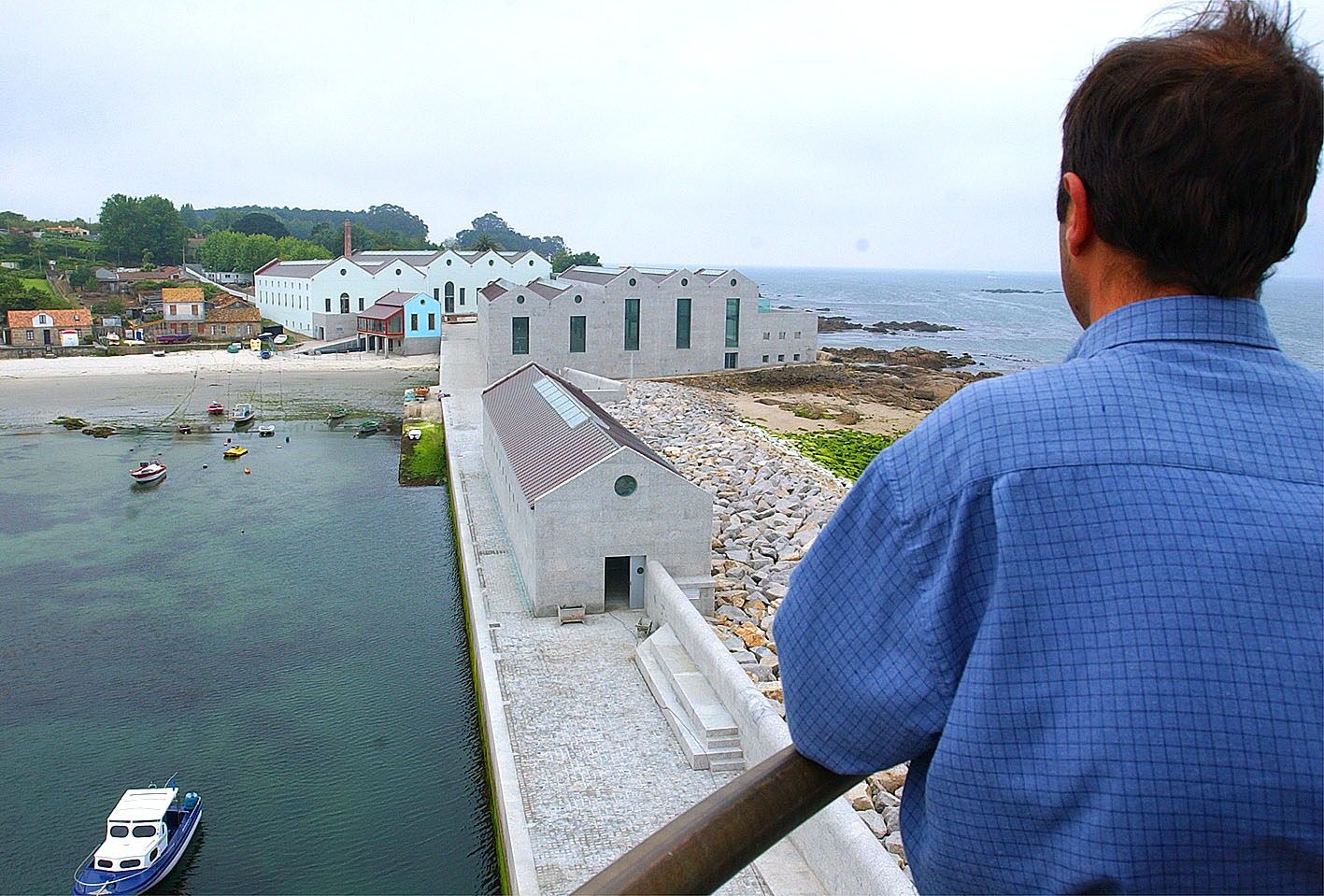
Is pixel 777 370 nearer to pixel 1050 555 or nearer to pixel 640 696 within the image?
pixel 640 696

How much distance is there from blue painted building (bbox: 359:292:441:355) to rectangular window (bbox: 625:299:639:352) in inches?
535

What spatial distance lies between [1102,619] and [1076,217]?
427 mm

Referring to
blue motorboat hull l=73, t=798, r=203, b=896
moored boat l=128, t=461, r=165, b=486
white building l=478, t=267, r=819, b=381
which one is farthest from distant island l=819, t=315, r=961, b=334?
blue motorboat hull l=73, t=798, r=203, b=896

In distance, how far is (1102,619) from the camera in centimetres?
93

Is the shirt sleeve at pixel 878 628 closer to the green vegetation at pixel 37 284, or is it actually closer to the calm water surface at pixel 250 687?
the calm water surface at pixel 250 687

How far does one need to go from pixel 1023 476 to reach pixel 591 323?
30.2 m

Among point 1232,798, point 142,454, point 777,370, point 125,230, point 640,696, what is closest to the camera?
point 1232,798

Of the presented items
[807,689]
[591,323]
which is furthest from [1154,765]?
[591,323]

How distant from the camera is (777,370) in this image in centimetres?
3444

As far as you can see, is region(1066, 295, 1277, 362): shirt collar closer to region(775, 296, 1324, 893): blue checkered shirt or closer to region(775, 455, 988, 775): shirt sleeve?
region(775, 296, 1324, 893): blue checkered shirt

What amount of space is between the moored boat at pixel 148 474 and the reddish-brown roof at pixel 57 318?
2594cm

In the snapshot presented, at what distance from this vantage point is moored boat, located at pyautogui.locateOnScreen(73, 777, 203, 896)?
8477mm

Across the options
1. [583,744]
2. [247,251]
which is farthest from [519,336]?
[247,251]

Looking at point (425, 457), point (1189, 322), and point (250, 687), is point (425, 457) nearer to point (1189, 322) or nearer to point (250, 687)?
point (250, 687)
